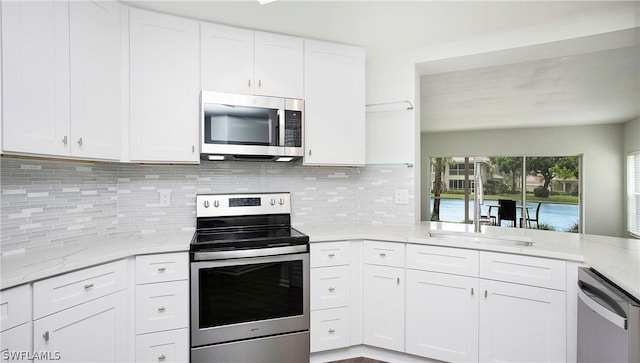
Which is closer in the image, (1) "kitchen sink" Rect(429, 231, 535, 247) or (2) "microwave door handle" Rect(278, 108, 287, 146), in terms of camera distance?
(1) "kitchen sink" Rect(429, 231, 535, 247)

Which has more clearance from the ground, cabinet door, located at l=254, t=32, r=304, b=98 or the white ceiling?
the white ceiling

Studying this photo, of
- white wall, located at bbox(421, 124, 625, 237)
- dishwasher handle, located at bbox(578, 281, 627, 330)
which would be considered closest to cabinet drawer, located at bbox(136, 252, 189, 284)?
dishwasher handle, located at bbox(578, 281, 627, 330)

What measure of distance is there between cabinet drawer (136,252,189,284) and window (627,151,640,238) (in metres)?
7.15

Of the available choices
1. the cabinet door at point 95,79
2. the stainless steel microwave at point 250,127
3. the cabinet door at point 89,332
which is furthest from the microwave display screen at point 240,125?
the cabinet door at point 89,332

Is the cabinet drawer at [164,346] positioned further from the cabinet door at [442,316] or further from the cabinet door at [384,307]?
the cabinet door at [442,316]

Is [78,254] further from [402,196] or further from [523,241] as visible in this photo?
[523,241]

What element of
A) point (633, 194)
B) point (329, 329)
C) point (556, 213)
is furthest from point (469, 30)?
point (556, 213)

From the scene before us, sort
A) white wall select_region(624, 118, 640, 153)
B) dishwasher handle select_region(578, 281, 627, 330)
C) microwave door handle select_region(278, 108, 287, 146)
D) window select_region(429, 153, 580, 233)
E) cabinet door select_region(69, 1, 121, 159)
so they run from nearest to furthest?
dishwasher handle select_region(578, 281, 627, 330) < cabinet door select_region(69, 1, 121, 159) < microwave door handle select_region(278, 108, 287, 146) < white wall select_region(624, 118, 640, 153) < window select_region(429, 153, 580, 233)

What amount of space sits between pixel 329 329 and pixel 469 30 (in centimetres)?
242

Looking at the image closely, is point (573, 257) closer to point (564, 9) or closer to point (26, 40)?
point (564, 9)

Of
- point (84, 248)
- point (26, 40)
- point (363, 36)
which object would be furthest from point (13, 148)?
point (363, 36)

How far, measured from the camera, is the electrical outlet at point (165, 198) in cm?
235

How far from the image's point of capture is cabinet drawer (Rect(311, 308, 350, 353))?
2195 mm

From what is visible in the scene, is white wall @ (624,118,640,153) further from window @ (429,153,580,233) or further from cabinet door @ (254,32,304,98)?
cabinet door @ (254,32,304,98)
